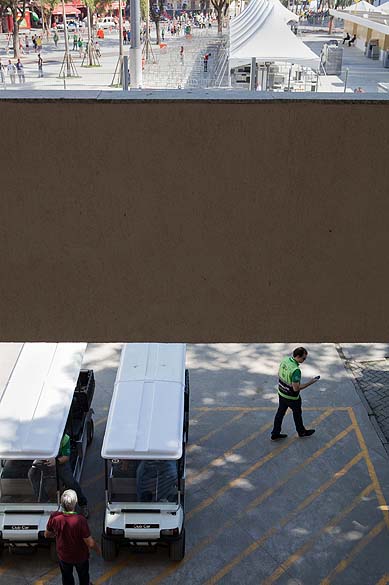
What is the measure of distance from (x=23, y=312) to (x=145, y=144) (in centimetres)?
123

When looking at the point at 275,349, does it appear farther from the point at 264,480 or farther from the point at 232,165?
the point at 232,165

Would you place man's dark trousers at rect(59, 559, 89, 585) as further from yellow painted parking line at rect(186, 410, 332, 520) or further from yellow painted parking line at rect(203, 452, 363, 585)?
yellow painted parking line at rect(186, 410, 332, 520)

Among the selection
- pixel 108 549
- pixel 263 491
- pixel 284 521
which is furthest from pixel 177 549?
pixel 263 491

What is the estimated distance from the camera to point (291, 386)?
981 cm

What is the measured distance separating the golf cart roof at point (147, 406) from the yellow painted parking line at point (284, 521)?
1.55 m

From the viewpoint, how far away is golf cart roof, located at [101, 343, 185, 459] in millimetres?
7770

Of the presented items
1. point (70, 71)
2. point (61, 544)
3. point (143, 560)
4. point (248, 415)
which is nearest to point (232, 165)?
point (61, 544)

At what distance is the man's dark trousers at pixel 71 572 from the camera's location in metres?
7.13

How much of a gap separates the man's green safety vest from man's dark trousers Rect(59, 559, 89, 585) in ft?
12.7

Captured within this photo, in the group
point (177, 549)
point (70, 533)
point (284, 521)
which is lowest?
point (284, 521)

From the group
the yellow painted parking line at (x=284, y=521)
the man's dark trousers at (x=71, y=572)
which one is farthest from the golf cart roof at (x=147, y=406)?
the yellow painted parking line at (x=284, y=521)

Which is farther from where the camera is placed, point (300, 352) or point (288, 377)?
point (288, 377)

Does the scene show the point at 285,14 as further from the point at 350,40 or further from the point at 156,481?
the point at 156,481

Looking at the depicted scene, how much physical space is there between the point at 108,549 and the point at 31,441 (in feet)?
5.16
